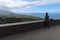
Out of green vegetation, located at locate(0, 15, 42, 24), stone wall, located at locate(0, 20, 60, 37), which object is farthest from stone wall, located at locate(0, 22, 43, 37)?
green vegetation, located at locate(0, 15, 42, 24)

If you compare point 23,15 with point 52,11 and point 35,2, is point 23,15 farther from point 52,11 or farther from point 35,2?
point 52,11

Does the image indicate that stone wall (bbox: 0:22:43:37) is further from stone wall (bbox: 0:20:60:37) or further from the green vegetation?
the green vegetation

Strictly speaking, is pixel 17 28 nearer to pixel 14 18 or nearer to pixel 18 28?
pixel 18 28

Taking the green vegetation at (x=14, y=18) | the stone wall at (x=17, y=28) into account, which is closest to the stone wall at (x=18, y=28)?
the stone wall at (x=17, y=28)

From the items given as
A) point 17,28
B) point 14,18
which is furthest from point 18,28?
point 14,18

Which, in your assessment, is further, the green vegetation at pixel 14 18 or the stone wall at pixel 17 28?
the green vegetation at pixel 14 18

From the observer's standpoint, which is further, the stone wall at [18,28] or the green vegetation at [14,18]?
the green vegetation at [14,18]

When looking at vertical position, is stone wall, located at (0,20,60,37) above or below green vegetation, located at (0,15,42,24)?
below

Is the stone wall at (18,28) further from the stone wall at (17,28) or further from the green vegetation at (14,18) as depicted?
the green vegetation at (14,18)

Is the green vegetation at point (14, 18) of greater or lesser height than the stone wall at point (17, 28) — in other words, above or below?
above

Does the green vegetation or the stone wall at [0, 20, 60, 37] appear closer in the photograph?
the stone wall at [0, 20, 60, 37]

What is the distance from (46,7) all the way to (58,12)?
940 millimetres

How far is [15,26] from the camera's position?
5.60 meters

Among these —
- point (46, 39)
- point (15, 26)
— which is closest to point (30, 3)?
point (15, 26)
